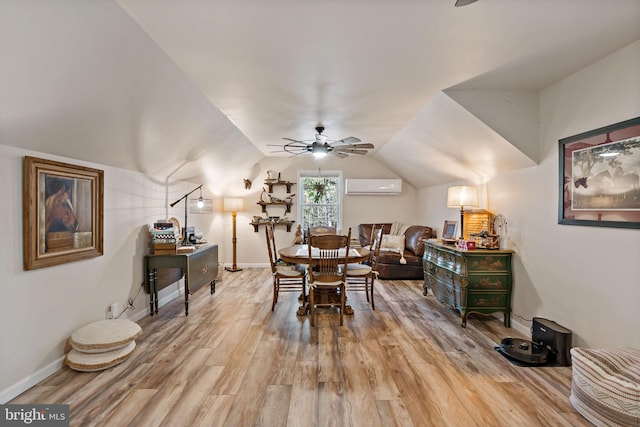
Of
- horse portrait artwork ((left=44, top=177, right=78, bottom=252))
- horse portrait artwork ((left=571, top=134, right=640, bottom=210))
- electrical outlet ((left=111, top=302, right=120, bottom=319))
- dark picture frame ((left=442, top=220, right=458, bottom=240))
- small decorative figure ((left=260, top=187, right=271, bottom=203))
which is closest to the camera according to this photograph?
horse portrait artwork ((left=571, top=134, right=640, bottom=210))

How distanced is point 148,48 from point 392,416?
118 inches

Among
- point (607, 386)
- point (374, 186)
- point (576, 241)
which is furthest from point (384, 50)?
point (374, 186)

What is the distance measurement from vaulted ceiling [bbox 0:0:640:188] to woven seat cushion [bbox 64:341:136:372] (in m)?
1.69

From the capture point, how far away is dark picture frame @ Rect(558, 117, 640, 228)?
6.93 ft

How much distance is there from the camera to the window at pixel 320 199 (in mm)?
6598

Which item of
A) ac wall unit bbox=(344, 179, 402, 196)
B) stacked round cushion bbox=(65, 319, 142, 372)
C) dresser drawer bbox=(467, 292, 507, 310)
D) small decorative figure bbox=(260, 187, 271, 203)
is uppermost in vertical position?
ac wall unit bbox=(344, 179, 402, 196)

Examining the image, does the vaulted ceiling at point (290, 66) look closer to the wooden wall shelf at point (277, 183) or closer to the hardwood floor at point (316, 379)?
the hardwood floor at point (316, 379)

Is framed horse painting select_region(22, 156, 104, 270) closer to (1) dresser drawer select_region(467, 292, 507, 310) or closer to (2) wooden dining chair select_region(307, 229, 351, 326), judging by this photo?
(2) wooden dining chair select_region(307, 229, 351, 326)

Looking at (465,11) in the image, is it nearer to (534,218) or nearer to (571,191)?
(571,191)

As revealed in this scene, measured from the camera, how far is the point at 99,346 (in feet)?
7.87

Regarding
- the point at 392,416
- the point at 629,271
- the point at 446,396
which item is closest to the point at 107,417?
the point at 392,416

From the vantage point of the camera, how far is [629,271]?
7.04 feet

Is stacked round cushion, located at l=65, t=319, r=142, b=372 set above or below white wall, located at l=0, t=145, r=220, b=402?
below

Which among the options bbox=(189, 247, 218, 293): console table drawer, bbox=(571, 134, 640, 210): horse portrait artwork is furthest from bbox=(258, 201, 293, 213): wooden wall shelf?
bbox=(571, 134, 640, 210): horse portrait artwork
